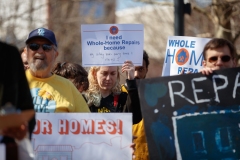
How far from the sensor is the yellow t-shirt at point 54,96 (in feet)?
20.0

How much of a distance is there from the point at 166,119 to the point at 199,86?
1.19ft

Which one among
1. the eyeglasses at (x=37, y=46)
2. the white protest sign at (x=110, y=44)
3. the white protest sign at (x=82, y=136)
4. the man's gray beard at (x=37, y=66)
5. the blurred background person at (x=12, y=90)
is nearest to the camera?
the blurred background person at (x=12, y=90)

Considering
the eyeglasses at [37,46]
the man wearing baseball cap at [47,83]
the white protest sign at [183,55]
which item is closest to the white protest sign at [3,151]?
the man wearing baseball cap at [47,83]

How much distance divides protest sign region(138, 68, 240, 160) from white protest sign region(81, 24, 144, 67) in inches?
50.3

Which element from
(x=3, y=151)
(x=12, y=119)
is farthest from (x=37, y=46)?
(x=12, y=119)

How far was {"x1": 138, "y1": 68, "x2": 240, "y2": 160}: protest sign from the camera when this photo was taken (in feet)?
18.6

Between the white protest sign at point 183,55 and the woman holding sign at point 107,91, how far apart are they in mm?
836

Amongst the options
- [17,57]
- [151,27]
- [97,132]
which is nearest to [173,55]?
[97,132]

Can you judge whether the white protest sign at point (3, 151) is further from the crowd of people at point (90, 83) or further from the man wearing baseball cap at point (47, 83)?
the man wearing baseball cap at point (47, 83)

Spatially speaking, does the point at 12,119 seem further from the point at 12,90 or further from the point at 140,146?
the point at 140,146

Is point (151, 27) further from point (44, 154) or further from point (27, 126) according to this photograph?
point (27, 126)

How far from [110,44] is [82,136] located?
136 centimetres

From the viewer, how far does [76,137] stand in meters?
6.05

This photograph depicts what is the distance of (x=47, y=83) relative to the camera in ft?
20.5
